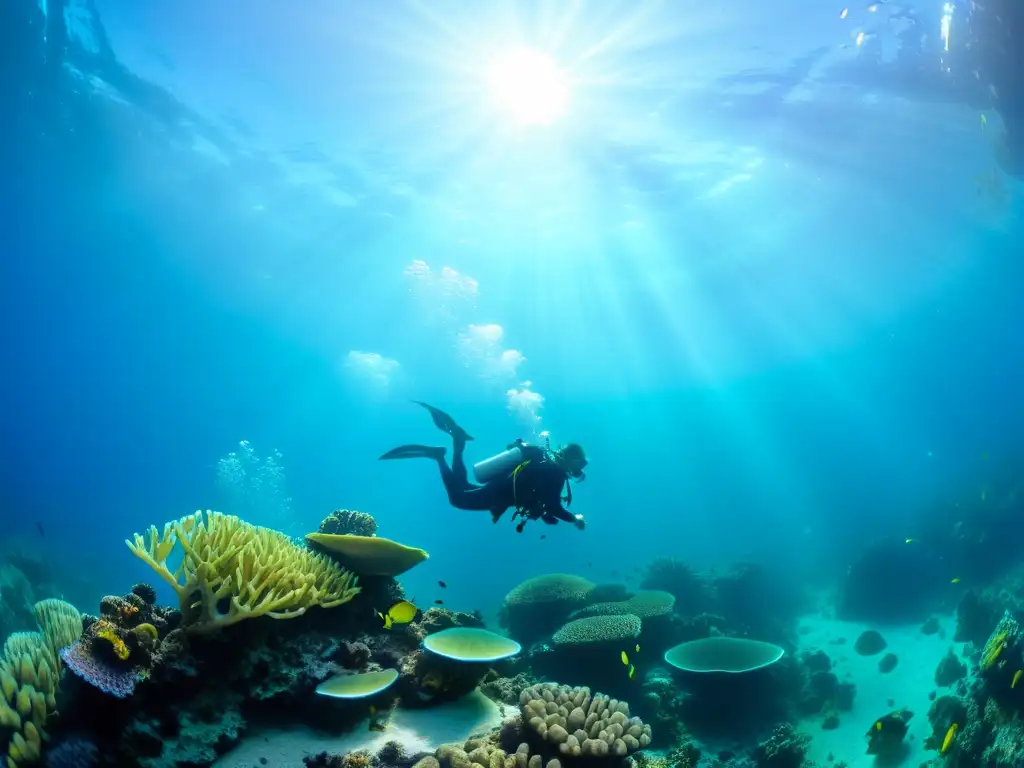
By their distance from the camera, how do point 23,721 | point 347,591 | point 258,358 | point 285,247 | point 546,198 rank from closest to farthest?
point 23,721 < point 347,591 < point 546,198 < point 285,247 < point 258,358

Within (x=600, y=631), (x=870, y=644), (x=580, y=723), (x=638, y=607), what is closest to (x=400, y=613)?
(x=580, y=723)

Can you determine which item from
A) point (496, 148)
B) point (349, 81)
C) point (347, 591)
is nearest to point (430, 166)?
point (496, 148)

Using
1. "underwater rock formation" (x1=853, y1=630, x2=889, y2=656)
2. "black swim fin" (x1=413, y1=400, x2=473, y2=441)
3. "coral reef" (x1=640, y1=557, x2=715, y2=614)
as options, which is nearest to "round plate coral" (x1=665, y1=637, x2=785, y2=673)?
"black swim fin" (x1=413, y1=400, x2=473, y2=441)

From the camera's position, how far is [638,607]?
37.1 feet

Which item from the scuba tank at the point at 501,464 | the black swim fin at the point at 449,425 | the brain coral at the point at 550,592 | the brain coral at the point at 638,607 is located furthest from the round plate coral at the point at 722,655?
the black swim fin at the point at 449,425

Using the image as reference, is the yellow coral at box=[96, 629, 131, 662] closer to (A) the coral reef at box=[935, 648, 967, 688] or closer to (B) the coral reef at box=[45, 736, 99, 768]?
(B) the coral reef at box=[45, 736, 99, 768]

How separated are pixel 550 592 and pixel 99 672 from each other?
9.27 meters

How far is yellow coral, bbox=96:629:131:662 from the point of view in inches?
158

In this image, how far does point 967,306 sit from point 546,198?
65.7 metres

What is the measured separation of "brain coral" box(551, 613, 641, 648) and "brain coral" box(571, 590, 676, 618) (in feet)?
3.33

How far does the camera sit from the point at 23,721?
3.90 metres

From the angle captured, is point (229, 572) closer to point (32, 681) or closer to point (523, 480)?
point (32, 681)

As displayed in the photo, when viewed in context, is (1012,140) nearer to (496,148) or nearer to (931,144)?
(931,144)

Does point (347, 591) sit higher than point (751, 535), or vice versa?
point (751, 535)
